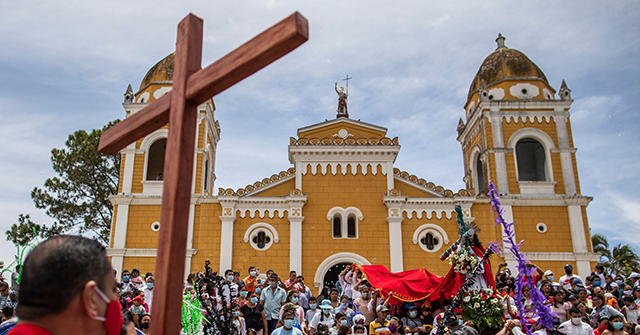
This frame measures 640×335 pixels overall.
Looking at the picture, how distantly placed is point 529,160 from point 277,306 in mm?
18016

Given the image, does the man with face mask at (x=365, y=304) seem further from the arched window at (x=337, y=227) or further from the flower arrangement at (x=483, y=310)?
the arched window at (x=337, y=227)

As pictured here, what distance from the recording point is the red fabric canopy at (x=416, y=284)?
983 centimetres

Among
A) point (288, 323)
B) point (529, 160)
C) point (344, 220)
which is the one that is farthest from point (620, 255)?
point (288, 323)

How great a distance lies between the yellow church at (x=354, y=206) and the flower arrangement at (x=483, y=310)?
37.6 ft

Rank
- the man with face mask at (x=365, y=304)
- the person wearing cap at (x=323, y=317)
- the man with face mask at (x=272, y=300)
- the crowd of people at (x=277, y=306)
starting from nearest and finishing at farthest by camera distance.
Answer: the crowd of people at (x=277, y=306) < the person wearing cap at (x=323, y=317) < the man with face mask at (x=365, y=304) < the man with face mask at (x=272, y=300)

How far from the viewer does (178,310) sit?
2.29 m

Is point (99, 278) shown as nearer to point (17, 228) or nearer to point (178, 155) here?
point (178, 155)

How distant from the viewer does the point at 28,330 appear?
157cm

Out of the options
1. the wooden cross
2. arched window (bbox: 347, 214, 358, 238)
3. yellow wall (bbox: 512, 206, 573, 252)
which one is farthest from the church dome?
the wooden cross

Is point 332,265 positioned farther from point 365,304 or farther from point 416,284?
point 416,284

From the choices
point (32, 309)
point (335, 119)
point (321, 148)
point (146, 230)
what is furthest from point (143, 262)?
point (32, 309)

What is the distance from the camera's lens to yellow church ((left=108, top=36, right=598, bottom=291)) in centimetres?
1994

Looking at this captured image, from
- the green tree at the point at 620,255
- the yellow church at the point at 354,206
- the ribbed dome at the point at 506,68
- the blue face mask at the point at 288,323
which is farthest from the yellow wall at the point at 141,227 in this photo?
the green tree at the point at 620,255

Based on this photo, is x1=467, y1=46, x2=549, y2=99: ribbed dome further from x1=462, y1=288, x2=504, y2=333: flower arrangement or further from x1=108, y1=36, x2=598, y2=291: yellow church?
x1=462, y1=288, x2=504, y2=333: flower arrangement
